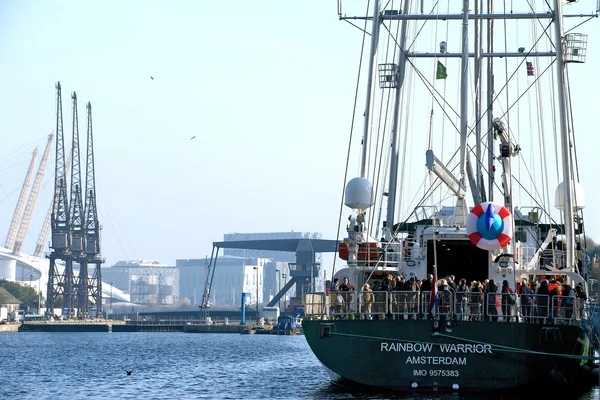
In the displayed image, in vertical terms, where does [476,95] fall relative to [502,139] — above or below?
above

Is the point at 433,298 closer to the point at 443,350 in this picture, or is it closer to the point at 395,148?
the point at 443,350

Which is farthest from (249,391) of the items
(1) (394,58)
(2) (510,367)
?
(1) (394,58)

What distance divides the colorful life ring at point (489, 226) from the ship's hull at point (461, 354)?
9.87ft

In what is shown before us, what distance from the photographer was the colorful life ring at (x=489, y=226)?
3925 centimetres

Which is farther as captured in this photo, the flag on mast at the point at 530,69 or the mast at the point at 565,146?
the flag on mast at the point at 530,69

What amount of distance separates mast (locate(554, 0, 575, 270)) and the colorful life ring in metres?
5.33

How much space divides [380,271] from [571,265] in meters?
7.00

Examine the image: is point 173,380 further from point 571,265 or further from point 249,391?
point 571,265

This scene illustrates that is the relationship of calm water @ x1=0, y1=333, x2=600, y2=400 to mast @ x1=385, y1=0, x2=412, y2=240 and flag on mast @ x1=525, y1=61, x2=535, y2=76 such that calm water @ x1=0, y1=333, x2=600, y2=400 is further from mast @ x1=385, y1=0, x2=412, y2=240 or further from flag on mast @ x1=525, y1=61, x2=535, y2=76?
flag on mast @ x1=525, y1=61, x2=535, y2=76

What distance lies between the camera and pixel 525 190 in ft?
162

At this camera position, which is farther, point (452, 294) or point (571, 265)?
point (571, 265)

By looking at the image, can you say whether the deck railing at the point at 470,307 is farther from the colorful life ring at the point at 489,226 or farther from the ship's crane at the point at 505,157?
the ship's crane at the point at 505,157

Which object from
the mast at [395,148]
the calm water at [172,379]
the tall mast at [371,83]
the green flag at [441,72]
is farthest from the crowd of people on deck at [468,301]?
the green flag at [441,72]

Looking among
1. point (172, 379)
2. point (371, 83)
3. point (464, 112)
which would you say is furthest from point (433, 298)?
point (172, 379)
